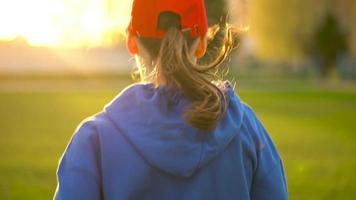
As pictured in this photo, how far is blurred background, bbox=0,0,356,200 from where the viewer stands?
8.23 metres

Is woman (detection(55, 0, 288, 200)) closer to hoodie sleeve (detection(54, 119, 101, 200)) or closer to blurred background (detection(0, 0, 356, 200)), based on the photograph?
hoodie sleeve (detection(54, 119, 101, 200))

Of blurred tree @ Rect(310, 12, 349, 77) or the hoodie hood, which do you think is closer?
the hoodie hood

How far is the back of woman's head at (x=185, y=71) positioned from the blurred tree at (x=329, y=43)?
47.5 meters

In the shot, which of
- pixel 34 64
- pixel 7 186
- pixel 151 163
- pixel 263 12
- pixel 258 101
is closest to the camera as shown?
pixel 151 163

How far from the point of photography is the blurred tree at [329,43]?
48.5 metres

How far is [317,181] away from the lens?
820 centimetres

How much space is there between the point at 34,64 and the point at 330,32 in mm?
23779

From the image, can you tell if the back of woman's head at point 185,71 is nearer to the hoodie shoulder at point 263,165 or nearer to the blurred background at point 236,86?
the hoodie shoulder at point 263,165

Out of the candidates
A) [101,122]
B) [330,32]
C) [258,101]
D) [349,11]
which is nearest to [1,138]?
[101,122]

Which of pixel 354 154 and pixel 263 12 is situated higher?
pixel 263 12

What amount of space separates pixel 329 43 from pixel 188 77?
4830 centimetres

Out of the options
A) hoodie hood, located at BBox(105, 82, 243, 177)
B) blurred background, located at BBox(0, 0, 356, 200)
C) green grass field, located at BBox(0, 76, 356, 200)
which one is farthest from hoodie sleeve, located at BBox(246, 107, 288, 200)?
green grass field, located at BBox(0, 76, 356, 200)

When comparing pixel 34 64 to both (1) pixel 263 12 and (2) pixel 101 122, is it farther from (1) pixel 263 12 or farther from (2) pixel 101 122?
(2) pixel 101 122

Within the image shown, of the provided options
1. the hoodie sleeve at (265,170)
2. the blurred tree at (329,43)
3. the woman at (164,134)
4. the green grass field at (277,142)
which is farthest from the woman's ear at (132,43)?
the blurred tree at (329,43)
